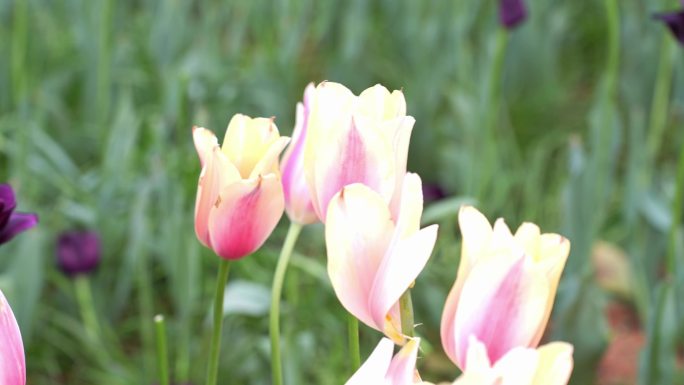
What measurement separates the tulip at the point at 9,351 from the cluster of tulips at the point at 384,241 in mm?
95

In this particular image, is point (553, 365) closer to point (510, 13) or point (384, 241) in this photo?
point (384, 241)

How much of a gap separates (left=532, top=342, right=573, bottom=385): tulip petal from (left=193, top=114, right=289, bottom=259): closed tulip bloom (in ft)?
0.51

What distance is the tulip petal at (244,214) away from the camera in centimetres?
49

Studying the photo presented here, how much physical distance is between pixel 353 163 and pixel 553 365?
134 mm

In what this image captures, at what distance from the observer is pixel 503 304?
1.37 ft

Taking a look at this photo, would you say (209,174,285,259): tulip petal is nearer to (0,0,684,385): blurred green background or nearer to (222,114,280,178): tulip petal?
(222,114,280,178): tulip petal

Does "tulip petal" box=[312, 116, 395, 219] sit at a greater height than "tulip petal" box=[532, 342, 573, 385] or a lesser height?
greater

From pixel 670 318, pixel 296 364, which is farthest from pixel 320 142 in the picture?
pixel 670 318

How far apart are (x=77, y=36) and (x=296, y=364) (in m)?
1.05

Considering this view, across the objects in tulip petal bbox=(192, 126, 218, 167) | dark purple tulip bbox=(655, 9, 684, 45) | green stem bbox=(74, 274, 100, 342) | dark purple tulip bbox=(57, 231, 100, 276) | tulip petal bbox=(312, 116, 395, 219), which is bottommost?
green stem bbox=(74, 274, 100, 342)

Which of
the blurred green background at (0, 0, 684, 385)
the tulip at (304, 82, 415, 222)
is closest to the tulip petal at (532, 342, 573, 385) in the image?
the tulip at (304, 82, 415, 222)

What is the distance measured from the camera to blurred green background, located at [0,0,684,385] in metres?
1.44

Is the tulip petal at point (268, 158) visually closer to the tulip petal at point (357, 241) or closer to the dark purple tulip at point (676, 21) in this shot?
the tulip petal at point (357, 241)

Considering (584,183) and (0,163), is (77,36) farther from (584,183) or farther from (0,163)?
(584,183)
